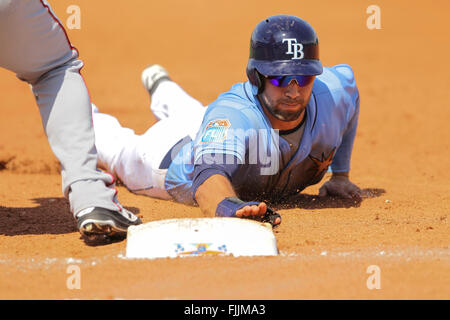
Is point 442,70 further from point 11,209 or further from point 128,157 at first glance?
point 11,209

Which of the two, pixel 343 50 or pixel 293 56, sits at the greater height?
pixel 293 56

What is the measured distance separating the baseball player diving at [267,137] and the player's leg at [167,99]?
2.06ft

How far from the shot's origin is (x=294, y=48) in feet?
12.7

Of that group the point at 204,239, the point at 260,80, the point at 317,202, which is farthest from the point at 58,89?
the point at 317,202

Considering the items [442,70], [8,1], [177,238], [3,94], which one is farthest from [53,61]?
[442,70]

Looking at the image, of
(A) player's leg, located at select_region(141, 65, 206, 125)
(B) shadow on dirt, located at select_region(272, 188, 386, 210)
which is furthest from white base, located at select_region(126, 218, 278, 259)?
(A) player's leg, located at select_region(141, 65, 206, 125)

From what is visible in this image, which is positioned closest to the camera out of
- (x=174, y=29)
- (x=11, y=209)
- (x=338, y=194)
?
(x=11, y=209)

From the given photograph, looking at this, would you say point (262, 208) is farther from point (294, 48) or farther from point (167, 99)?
point (167, 99)

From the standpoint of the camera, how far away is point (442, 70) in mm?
11070

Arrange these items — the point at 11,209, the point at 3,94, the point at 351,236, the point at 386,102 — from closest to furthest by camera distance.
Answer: the point at 351,236, the point at 11,209, the point at 386,102, the point at 3,94

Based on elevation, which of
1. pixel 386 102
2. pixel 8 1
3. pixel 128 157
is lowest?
pixel 386 102

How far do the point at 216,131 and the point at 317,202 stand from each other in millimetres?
997

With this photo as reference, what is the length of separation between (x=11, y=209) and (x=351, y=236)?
7.02ft

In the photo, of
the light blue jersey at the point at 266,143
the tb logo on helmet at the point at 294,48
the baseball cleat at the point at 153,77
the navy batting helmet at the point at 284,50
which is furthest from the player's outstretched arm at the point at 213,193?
the baseball cleat at the point at 153,77
